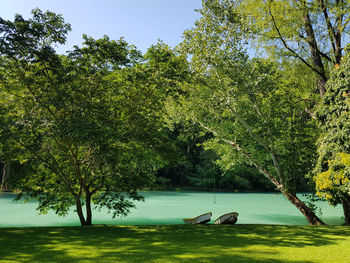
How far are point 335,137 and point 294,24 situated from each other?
15.7 ft

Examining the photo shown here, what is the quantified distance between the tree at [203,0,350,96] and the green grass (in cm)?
652

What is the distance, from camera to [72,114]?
7.54 m

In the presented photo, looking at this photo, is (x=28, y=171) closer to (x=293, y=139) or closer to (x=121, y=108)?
(x=121, y=108)

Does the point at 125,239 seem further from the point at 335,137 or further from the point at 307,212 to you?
the point at 307,212

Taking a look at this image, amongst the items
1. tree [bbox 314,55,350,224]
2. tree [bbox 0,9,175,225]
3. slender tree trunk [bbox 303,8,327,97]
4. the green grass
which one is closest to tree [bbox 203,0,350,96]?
slender tree trunk [bbox 303,8,327,97]

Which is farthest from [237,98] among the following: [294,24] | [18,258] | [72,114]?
[18,258]

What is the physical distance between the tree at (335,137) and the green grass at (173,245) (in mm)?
1325

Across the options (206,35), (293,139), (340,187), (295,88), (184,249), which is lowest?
(184,249)

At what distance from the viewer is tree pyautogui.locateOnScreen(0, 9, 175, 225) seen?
6902mm

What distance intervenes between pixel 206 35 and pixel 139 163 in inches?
202

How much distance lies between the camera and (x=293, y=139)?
456 inches

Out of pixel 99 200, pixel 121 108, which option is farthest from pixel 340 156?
pixel 99 200

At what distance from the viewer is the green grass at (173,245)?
504 centimetres

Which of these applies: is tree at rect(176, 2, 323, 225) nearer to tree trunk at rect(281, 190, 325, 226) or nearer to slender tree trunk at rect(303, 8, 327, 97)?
tree trunk at rect(281, 190, 325, 226)
